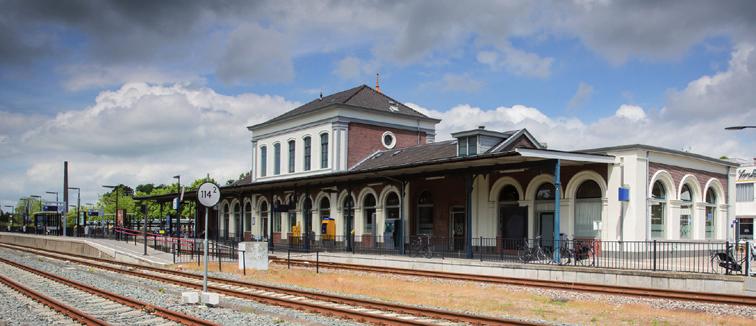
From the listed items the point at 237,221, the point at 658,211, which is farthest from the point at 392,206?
the point at 237,221

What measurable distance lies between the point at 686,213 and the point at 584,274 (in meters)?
9.81

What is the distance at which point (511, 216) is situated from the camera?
28.2 meters

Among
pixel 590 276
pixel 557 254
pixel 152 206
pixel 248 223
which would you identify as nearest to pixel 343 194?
pixel 248 223

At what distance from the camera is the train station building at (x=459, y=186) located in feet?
81.3

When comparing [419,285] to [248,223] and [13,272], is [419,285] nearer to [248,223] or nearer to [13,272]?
[13,272]

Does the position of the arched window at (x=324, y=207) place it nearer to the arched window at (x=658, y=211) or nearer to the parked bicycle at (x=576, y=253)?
the parked bicycle at (x=576, y=253)

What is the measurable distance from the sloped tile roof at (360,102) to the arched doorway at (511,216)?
14.0 meters

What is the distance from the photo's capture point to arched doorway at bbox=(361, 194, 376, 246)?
115 ft

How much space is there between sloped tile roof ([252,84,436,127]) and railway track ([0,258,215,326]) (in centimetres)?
2323

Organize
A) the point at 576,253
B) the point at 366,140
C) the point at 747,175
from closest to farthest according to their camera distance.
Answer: the point at 576,253 < the point at 366,140 < the point at 747,175

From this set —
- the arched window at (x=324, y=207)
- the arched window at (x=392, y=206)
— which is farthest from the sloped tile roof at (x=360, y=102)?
the arched window at (x=392, y=206)

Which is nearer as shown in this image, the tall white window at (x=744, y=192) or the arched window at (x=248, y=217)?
the arched window at (x=248, y=217)

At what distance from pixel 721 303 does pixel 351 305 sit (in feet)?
24.7

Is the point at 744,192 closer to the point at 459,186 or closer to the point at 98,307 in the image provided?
the point at 459,186
